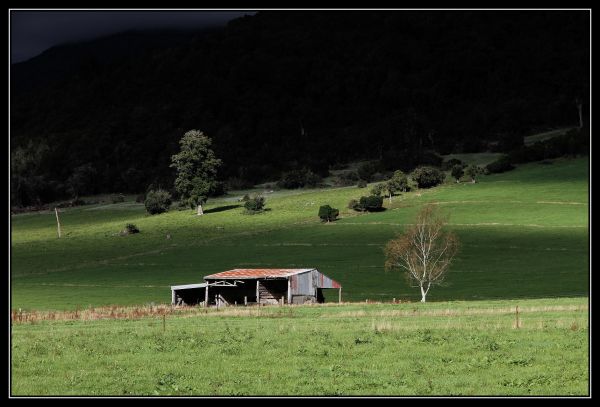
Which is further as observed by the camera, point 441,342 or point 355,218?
point 355,218

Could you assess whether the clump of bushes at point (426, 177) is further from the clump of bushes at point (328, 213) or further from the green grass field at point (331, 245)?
the clump of bushes at point (328, 213)

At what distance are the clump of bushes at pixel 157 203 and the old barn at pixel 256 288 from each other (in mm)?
80766

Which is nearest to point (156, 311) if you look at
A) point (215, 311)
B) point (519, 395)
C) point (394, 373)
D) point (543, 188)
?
point (215, 311)

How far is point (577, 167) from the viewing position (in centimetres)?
16600

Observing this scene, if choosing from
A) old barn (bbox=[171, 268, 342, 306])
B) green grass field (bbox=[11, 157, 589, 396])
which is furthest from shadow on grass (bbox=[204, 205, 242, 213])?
old barn (bbox=[171, 268, 342, 306])

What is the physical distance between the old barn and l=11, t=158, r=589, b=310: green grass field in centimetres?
312

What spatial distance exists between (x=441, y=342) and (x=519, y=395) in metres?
10.8

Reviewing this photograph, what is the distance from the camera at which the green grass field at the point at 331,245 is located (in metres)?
90.3

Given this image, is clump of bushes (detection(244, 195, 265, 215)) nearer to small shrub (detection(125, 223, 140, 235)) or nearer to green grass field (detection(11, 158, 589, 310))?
green grass field (detection(11, 158, 589, 310))

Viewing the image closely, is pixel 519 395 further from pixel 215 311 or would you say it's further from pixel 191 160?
pixel 191 160

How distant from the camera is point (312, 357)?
34.0 meters

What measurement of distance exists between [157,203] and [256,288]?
84.2m

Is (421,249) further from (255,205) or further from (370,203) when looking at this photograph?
(255,205)

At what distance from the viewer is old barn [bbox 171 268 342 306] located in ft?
267
